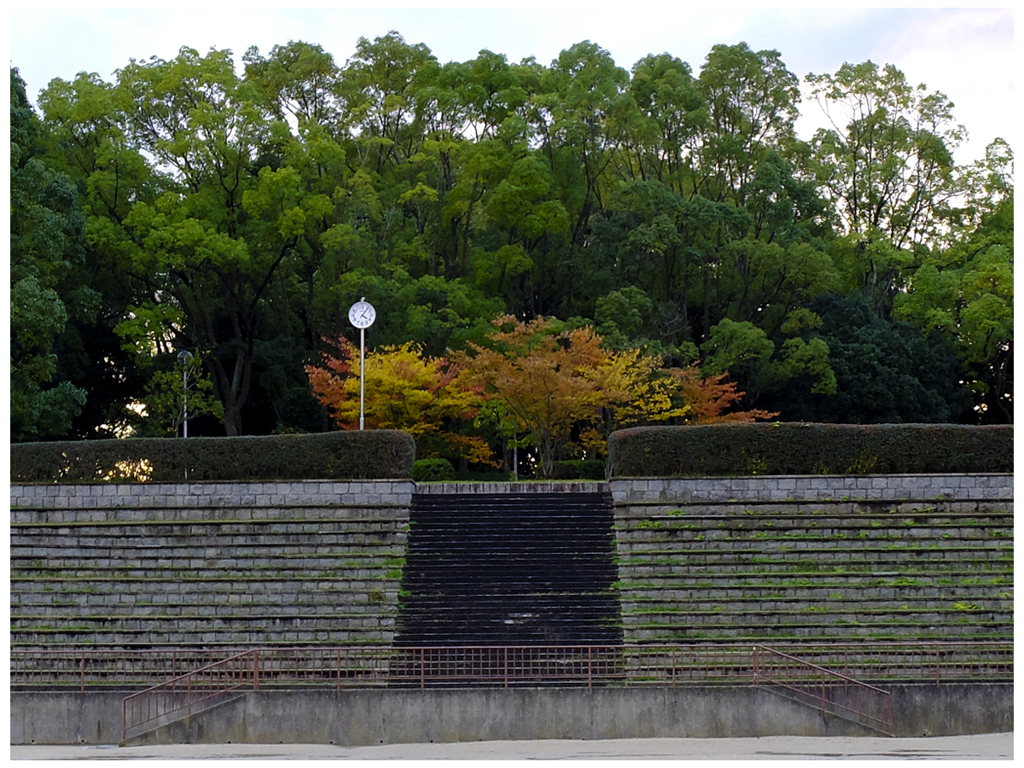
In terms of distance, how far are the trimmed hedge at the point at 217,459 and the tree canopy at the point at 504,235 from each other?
731cm

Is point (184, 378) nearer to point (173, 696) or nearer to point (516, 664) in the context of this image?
point (173, 696)

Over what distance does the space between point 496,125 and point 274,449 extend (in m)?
19.4

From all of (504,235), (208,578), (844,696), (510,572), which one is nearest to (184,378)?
(504,235)

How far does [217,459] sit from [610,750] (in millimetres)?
10057

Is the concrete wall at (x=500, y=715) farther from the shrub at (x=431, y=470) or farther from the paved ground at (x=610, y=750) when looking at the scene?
the shrub at (x=431, y=470)

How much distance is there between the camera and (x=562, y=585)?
19547 millimetres

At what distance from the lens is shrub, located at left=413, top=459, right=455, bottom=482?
27.3 metres

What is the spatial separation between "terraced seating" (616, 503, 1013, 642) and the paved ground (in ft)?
9.99

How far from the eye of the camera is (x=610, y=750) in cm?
1477

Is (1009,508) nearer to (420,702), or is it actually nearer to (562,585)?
(562,585)

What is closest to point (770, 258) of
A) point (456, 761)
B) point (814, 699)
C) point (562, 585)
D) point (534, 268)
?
point (534, 268)

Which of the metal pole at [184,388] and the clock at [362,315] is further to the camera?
the metal pole at [184,388]

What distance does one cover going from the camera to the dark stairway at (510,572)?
60.7ft

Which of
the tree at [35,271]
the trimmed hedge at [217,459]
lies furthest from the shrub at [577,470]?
the tree at [35,271]
